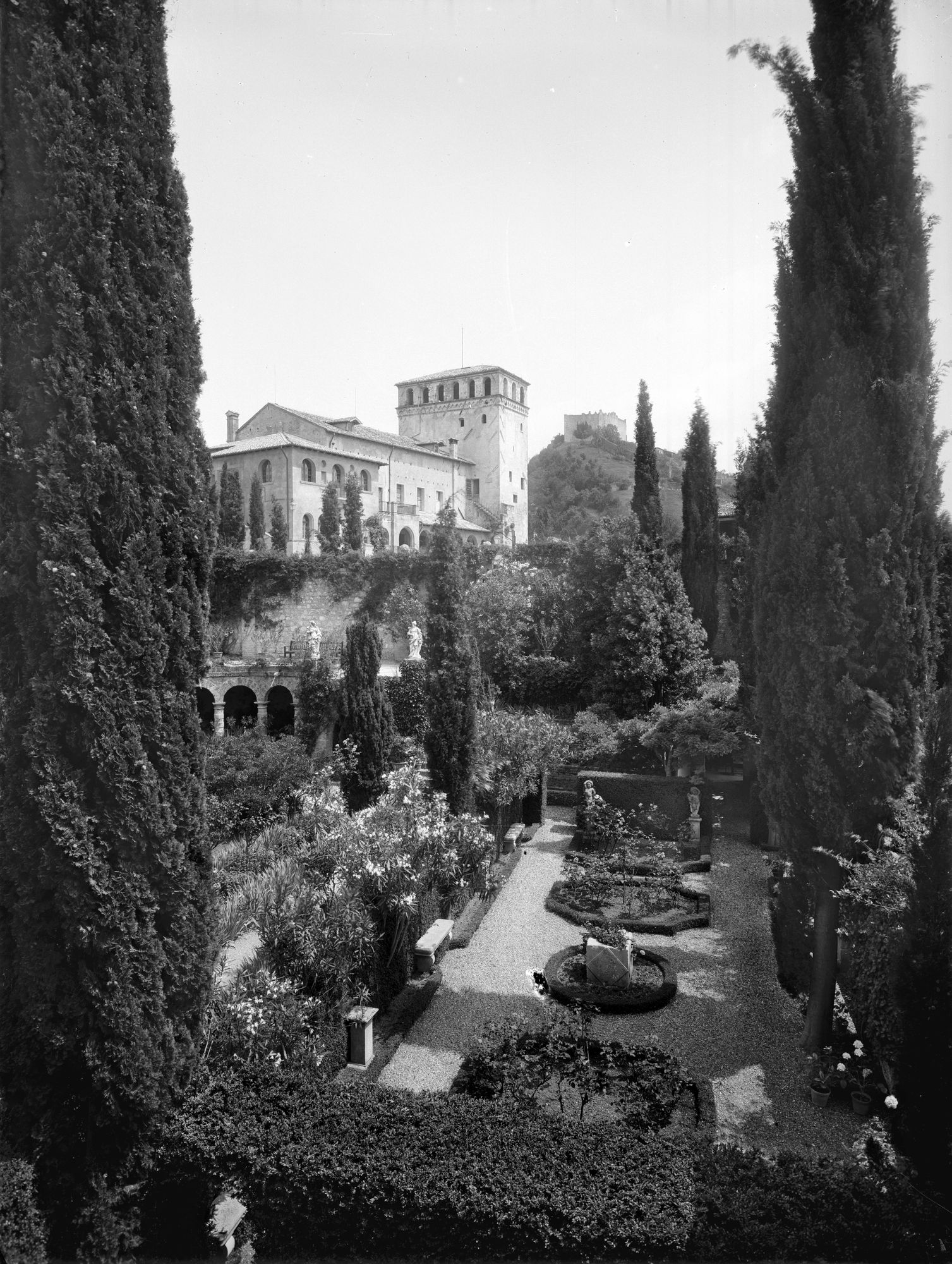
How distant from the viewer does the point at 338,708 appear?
21125 mm

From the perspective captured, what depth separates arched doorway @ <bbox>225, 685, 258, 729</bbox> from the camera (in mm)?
23672

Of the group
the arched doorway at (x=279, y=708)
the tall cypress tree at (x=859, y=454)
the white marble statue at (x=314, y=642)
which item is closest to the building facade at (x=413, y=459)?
the white marble statue at (x=314, y=642)

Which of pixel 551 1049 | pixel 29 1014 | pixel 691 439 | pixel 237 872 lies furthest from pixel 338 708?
pixel 29 1014

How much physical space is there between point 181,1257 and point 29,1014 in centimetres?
153

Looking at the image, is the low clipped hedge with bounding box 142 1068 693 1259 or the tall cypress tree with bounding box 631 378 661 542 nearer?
the low clipped hedge with bounding box 142 1068 693 1259

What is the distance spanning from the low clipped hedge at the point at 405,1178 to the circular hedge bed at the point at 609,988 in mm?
2926

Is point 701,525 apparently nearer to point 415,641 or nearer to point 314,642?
point 415,641

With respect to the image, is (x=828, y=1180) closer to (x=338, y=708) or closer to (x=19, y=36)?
(x=19, y=36)

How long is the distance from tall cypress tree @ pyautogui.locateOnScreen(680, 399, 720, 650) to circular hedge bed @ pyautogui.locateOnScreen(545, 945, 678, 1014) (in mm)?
15813

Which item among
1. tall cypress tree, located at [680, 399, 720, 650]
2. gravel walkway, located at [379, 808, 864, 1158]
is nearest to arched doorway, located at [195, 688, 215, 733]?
tall cypress tree, located at [680, 399, 720, 650]

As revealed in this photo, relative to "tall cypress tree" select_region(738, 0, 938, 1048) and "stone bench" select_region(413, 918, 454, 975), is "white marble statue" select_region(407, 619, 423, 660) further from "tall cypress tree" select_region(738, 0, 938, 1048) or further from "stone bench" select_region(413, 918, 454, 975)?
"tall cypress tree" select_region(738, 0, 938, 1048)

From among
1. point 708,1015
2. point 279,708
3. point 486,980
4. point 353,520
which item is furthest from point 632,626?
point 353,520

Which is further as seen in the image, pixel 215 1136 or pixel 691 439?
pixel 691 439

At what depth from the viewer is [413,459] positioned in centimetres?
4416
